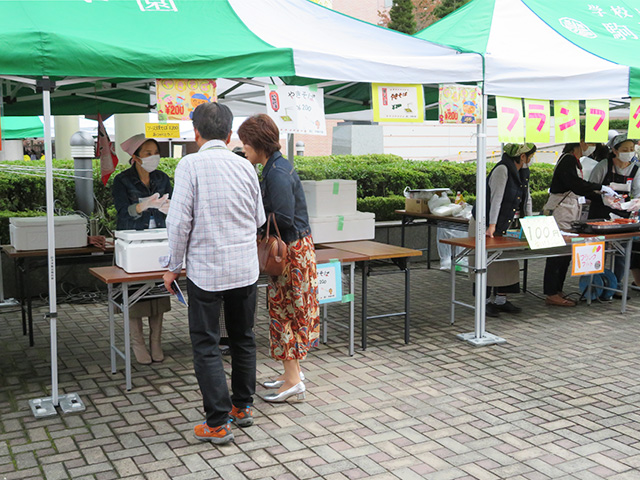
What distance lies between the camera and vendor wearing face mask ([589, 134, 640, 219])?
726cm

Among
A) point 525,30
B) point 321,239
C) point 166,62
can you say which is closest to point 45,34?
point 166,62

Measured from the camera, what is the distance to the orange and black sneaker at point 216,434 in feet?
12.2

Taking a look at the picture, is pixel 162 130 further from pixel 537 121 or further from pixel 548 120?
pixel 548 120

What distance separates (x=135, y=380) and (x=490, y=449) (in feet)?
8.15

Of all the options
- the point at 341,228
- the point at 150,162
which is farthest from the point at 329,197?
the point at 150,162

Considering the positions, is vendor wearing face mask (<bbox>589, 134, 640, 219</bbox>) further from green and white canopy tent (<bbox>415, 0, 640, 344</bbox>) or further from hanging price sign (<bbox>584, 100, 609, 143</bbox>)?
hanging price sign (<bbox>584, 100, 609, 143</bbox>)

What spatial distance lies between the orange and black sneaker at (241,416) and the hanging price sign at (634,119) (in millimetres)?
4275

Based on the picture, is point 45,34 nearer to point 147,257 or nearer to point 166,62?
point 166,62

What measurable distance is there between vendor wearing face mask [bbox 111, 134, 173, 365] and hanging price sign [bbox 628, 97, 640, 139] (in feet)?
13.4

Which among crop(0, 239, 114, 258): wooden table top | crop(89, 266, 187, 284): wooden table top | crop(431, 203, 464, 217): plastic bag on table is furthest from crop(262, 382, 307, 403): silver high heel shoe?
crop(431, 203, 464, 217): plastic bag on table

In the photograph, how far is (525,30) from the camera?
6160 mm

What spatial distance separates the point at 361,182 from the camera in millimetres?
10211

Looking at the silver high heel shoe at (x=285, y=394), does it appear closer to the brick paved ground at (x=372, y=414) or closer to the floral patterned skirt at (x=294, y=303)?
the brick paved ground at (x=372, y=414)

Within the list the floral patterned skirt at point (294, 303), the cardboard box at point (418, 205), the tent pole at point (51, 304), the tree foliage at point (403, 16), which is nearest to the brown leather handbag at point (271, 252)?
the floral patterned skirt at point (294, 303)
